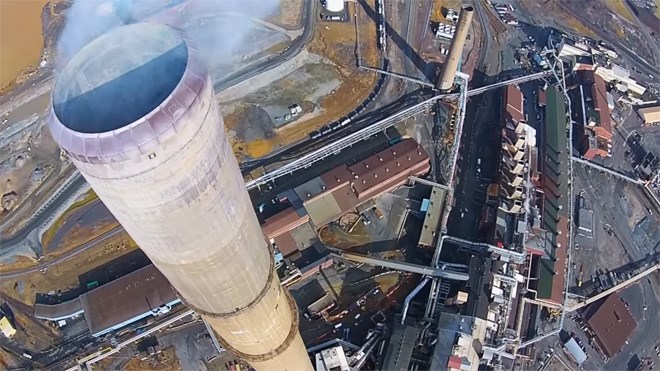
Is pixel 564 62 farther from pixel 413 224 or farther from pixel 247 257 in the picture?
pixel 247 257

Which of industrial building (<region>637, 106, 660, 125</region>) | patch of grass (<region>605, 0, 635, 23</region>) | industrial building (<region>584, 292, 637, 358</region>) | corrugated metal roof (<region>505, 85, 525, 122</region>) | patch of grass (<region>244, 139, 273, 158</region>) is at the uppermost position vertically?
patch of grass (<region>605, 0, 635, 23</region>)

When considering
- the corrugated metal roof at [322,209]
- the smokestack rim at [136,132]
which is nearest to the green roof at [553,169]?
the corrugated metal roof at [322,209]

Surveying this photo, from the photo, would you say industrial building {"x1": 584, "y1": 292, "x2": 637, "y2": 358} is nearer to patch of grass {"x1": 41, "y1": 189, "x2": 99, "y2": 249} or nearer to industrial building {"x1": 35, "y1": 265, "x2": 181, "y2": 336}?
industrial building {"x1": 35, "y1": 265, "x2": 181, "y2": 336}

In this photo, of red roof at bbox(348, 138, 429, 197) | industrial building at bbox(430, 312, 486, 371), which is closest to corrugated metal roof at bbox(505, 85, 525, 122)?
red roof at bbox(348, 138, 429, 197)

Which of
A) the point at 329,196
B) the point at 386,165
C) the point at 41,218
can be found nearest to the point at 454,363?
the point at 329,196

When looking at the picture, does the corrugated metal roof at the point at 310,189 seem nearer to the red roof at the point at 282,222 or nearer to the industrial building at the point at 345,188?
the industrial building at the point at 345,188

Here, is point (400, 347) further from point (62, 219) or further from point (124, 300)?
point (62, 219)
